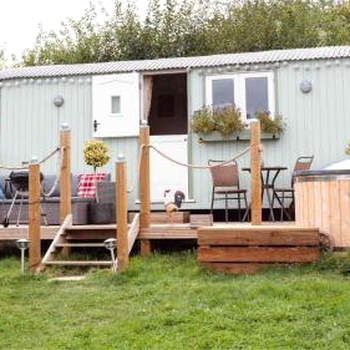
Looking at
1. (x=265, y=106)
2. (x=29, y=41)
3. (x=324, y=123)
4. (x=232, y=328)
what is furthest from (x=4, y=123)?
(x=29, y=41)

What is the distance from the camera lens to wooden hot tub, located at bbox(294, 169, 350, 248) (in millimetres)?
6066

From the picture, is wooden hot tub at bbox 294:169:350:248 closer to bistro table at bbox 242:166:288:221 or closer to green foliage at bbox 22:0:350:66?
bistro table at bbox 242:166:288:221

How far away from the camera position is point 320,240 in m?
5.99

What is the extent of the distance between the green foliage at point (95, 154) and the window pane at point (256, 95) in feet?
6.59

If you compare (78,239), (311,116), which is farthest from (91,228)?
(311,116)

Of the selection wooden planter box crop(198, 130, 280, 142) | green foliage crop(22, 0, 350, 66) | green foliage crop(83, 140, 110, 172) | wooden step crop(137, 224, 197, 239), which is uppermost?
green foliage crop(22, 0, 350, 66)

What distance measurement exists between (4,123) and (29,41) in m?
12.7

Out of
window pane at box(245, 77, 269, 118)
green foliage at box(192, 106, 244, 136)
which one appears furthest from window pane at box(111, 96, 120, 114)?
window pane at box(245, 77, 269, 118)

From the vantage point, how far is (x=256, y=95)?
9000 mm

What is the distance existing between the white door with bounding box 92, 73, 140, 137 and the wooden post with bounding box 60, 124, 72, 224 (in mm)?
2286

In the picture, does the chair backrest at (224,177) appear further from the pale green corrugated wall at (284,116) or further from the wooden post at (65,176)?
the wooden post at (65,176)

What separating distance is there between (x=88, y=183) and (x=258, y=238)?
3536 mm

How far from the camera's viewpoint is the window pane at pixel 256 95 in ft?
29.4

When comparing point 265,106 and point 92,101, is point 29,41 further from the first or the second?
point 265,106
